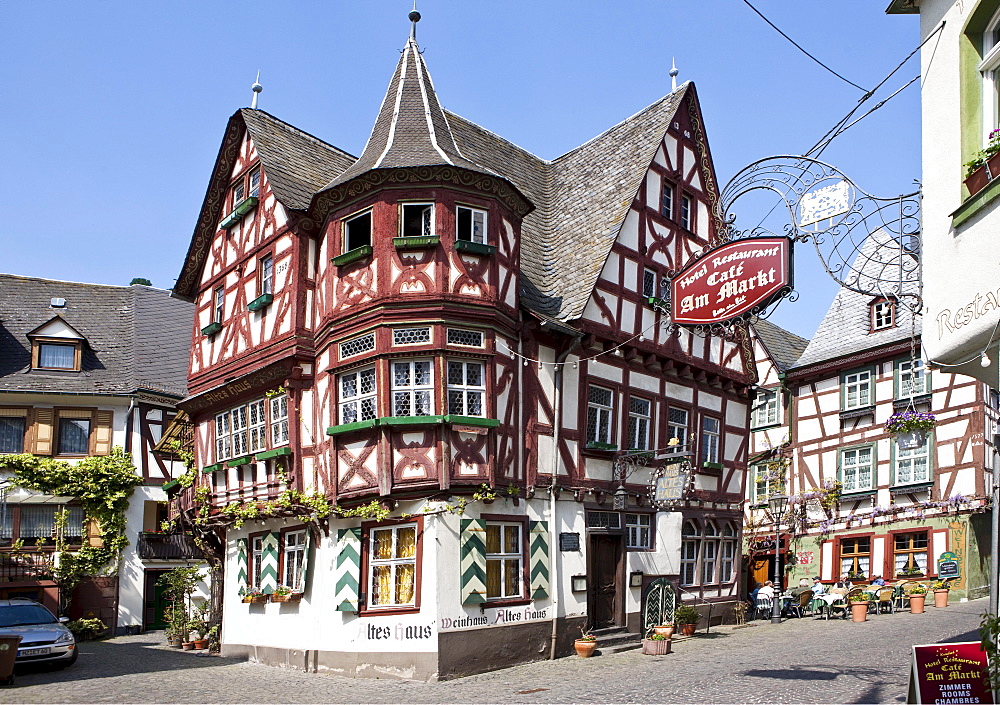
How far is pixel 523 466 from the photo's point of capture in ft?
64.1

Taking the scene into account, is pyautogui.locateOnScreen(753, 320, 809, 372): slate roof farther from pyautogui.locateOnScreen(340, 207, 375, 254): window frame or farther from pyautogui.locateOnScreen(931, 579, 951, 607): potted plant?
pyautogui.locateOnScreen(340, 207, 375, 254): window frame

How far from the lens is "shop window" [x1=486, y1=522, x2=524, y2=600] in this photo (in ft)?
62.1

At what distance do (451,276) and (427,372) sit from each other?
180 cm

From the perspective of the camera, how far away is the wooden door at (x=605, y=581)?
2125 cm

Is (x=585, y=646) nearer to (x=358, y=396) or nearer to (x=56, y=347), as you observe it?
(x=358, y=396)

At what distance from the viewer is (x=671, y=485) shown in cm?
2139

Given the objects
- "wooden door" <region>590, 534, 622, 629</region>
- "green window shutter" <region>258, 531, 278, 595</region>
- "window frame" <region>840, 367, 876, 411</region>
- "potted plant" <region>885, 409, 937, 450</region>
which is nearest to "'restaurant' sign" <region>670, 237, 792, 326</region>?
"potted plant" <region>885, 409, 937, 450</region>

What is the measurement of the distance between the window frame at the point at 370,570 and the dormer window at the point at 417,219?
17.0 feet

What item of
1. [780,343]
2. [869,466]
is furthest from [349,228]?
[780,343]

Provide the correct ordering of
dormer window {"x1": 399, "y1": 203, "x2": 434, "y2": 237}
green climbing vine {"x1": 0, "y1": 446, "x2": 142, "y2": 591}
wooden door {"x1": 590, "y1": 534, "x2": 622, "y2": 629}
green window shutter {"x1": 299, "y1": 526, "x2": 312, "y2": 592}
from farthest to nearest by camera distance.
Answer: green climbing vine {"x1": 0, "y1": 446, "x2": 142, "y2": 591} → wooden door {"x1": 590, "y1": 534, "x2": 622, "y2": 629} → green window shutter {"x1": 299, "y1": 526, "x2": 312, "y2": 592} → dormer window {"x1": 399, "y1": 203, "x2": 434, "y2": 237}

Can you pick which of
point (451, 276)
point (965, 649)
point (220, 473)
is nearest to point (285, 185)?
point (451, 276)

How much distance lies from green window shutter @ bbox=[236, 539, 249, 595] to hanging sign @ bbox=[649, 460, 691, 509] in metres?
9.30

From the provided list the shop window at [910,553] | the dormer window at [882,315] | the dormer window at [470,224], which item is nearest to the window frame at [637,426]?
the dormer window at [470,224]

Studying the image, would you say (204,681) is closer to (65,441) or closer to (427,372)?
(427,372)
